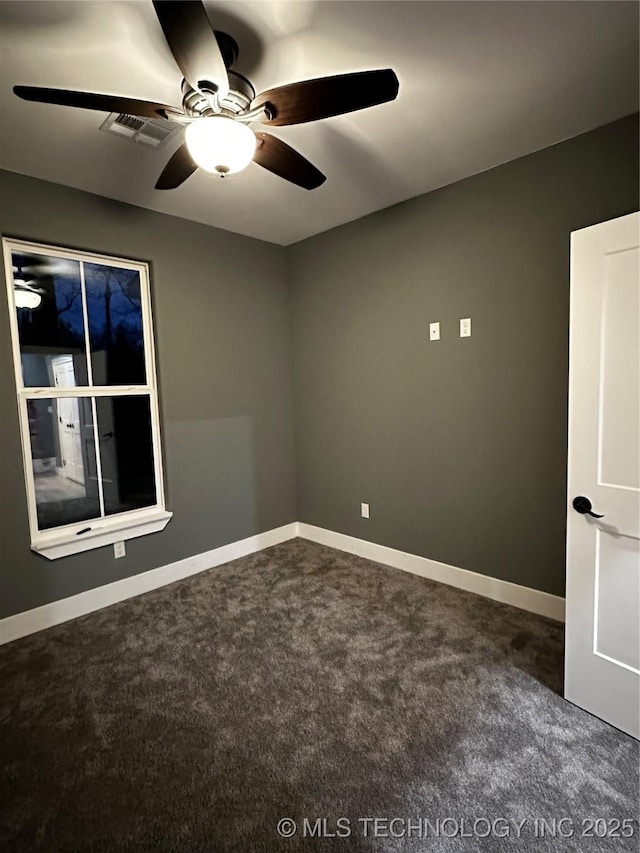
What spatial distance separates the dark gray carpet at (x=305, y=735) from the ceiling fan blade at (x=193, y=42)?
2382 millimetres

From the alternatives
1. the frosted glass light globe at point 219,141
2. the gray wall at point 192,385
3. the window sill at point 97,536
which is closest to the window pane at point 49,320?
the gray wall at point 192,385

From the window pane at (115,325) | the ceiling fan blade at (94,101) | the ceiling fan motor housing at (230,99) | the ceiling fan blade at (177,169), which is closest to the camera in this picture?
the ceiling fan blade at (94,101)

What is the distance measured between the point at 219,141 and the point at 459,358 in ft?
6.22

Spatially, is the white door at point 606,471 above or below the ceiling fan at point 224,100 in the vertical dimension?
below

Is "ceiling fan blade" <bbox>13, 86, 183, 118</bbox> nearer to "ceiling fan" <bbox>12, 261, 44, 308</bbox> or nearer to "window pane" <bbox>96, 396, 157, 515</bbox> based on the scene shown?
"ceiling fan" <bbox>12, 261, 44, 308</bbox>

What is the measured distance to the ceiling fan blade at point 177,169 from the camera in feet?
6.05

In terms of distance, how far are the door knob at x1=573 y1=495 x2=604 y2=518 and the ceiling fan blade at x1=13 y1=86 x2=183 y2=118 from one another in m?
2.15

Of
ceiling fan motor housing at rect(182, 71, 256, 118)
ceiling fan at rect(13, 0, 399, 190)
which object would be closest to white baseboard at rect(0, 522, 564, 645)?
ceiling fan at rect(13, 0, 399, 190)

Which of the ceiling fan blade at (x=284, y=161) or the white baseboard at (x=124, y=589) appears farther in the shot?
the white baseboard at (x=124, y=589)

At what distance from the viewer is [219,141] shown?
1.56 metres

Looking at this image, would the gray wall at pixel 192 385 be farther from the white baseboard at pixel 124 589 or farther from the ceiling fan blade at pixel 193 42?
the ceiling fan blade at pixel 193 42

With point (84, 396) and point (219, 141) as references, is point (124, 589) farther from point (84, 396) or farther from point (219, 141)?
point (219, 141)

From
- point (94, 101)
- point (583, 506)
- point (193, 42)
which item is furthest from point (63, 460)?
point (583, 506)

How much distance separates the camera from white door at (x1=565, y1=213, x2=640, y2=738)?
63.1 inches
